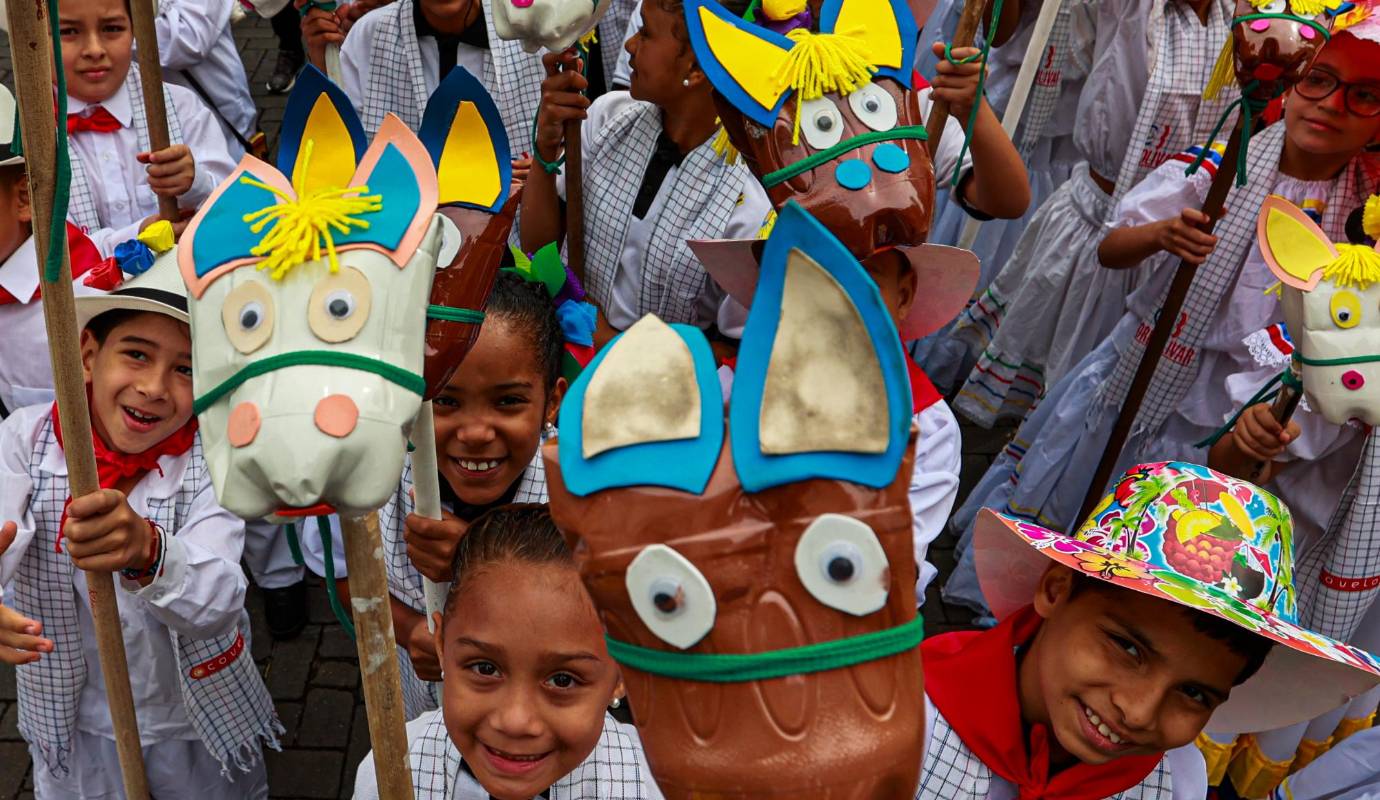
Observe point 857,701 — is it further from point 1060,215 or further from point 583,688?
point 1060,215

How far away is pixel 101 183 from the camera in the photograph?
343 cm

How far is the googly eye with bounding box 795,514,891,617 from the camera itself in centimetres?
96

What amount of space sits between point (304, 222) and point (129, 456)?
1510 millimetres

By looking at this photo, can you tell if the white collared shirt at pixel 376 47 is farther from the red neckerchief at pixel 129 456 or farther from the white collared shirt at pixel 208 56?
the red neckerchief at pixel 129 456

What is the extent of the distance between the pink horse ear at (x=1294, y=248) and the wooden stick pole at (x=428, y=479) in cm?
168

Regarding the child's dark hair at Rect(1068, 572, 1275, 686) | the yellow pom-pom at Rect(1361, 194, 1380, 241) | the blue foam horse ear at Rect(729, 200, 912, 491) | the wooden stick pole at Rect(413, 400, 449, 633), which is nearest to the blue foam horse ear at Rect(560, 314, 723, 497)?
the blue foam horse ear at Rect(729, 200, 912, 491)

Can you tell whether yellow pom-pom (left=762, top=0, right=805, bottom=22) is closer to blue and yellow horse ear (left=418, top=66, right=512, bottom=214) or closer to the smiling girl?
blue and yellow horse ear (left=418, top=66, right=512, bottom=214)

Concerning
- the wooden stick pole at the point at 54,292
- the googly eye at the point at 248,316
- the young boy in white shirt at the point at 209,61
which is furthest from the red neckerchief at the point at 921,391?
the young boy in white shirt at the point at 209,61

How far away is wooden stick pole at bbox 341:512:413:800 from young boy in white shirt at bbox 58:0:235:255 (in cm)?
220

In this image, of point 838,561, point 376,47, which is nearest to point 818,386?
point 838,561

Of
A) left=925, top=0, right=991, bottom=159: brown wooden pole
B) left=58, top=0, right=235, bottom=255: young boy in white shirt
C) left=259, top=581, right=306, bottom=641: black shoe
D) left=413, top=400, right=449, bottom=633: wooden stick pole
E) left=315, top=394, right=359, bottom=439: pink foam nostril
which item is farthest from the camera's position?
left=259, top=581, right=306, bottom=641: black shoe

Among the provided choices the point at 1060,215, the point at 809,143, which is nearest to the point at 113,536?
the point at 809,143

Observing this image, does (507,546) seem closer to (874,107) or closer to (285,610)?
(874,107)

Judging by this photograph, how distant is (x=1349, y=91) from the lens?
2.79 meters
